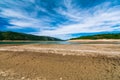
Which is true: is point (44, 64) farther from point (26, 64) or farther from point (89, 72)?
point (89, 72)

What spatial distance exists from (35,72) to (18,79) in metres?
1.58

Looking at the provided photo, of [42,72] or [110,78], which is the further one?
[42,72]

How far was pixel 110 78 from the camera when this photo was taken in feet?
25.5

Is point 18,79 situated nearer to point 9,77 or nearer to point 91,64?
point 9,77

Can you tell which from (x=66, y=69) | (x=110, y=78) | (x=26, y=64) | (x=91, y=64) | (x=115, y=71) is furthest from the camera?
(x=26, y=64)

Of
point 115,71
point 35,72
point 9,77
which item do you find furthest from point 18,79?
point 115,71

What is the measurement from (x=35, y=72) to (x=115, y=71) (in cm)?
675

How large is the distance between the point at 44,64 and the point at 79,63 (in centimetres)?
356

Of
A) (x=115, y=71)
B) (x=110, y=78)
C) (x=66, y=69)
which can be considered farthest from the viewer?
(x=66, y=69)

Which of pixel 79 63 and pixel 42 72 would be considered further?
pixel 79 63

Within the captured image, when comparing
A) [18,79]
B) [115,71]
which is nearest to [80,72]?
[115,71]

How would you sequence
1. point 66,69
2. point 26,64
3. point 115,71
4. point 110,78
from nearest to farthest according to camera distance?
point 110,78
point 115,71
point 66,69
point 26,64

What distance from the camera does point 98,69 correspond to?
926 centimetres

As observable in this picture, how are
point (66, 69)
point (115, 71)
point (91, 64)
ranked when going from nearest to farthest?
point (115, 71) → point (66, 69) → point (91, 64)
